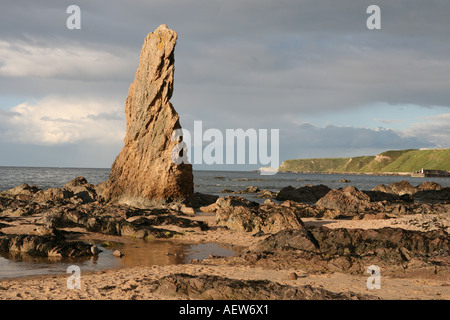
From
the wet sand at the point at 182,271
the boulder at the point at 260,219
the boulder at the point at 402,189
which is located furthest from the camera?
the boulder at the point at 402,189

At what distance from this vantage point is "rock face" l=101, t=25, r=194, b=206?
30.8 meters

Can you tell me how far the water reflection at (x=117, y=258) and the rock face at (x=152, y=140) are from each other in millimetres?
13231

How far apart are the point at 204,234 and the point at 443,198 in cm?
3742

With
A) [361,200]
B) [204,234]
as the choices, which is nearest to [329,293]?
[204,234]

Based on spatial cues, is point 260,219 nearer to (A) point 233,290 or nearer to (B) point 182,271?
(B) point 182,271

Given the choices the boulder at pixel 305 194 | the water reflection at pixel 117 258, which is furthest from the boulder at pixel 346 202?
the water reflection at pixel 117 258

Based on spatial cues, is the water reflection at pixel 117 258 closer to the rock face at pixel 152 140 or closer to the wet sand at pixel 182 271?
the wet sand at pixel 182 271

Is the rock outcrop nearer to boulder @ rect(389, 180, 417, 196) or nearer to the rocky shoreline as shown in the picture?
the rocky shoreline

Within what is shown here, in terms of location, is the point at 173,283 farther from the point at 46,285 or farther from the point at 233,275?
the point at 46,285

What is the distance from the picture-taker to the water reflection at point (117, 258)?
42.0ft

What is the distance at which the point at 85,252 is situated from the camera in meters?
15.0

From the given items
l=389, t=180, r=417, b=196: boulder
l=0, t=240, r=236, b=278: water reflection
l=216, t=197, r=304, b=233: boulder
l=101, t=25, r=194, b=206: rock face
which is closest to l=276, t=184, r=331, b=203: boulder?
l=389, t=180, r=417, b=196: boulder

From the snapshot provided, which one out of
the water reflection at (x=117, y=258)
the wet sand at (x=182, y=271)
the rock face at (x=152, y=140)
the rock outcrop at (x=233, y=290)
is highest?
the rock face at (x=152, y=140)

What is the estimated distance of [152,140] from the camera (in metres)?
31.6
